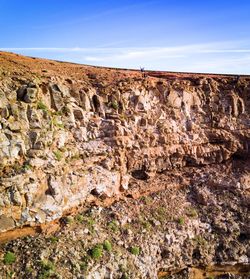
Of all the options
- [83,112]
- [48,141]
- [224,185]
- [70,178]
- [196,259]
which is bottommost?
[196,259]

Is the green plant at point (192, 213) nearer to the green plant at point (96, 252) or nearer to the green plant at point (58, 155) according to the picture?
the green plant at point (96, 252)

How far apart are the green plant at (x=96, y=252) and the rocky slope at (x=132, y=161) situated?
0.29 meters

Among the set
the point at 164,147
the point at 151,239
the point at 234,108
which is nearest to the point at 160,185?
the point at 164,147

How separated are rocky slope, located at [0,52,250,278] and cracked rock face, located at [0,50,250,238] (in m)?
0.07

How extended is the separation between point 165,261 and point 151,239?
5.50 ft

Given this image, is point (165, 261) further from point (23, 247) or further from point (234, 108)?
point (234, 108)

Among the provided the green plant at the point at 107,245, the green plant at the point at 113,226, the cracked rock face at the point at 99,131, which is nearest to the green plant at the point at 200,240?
the cracked rock face at the point at 99,131

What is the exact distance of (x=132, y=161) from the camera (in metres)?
23.5

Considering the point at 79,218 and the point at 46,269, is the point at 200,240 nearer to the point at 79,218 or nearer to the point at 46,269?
the point at 79,218

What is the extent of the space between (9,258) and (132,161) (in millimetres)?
10302

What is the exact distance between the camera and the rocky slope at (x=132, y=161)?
1802cm

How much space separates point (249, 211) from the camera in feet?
80.7

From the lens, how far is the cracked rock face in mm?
17938

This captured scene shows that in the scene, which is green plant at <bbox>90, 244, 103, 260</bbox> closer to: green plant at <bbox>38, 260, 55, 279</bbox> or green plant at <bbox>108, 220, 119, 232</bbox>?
green plant at <bbox>108, 220, 119, 232</bbox>
